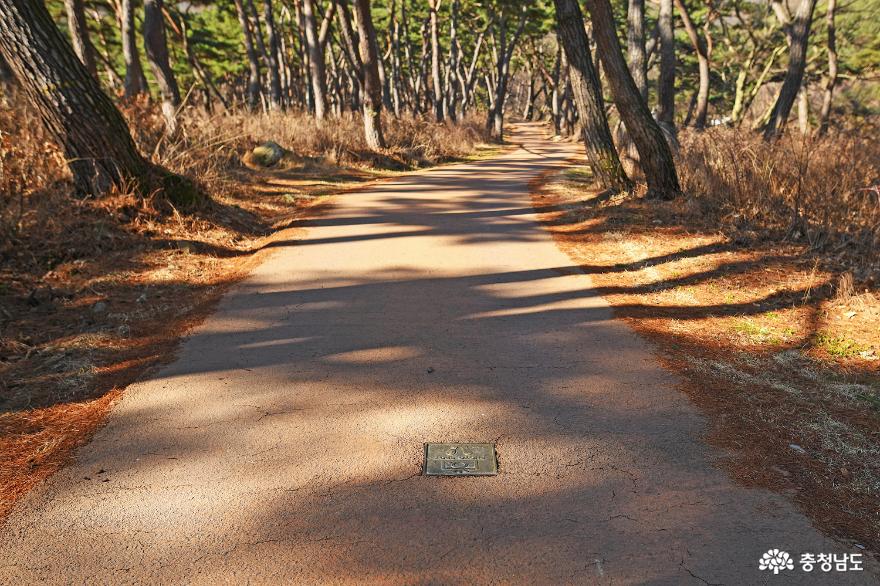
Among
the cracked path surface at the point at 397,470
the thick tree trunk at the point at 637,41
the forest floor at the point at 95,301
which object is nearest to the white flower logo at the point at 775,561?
the cracked path surface at the point at 397,470

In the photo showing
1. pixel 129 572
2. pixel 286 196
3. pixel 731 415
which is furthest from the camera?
pixel 286 196

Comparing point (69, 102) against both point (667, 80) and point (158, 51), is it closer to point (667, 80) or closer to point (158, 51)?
point (158, 51)

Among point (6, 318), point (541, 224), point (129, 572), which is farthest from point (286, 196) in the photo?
point (129, 572)

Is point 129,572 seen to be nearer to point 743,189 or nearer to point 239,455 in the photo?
point 239,455

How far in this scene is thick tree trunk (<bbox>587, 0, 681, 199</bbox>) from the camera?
9.97 meters

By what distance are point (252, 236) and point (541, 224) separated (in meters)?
4.51

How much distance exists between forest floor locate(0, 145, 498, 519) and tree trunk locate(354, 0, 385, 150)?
7989mm

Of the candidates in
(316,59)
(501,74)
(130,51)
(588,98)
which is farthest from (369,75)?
(501,74)

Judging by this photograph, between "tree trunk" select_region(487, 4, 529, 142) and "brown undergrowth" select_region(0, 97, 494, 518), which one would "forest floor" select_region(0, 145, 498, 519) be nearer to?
"brown undergrowth" select_region(0, 97, 494, 518)

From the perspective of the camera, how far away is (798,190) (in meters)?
8.02

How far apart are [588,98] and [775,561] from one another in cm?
1067

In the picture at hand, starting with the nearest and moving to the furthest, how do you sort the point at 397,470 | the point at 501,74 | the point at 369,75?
the point at 397,470 < the point at 369,75 < the point at 501,74

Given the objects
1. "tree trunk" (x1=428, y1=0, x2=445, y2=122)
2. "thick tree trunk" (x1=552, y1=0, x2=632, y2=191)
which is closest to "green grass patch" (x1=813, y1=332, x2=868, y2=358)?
"thick tree trunk" (x1=552, y1=0, x2=632, y2=191)

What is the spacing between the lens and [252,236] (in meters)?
8.69
